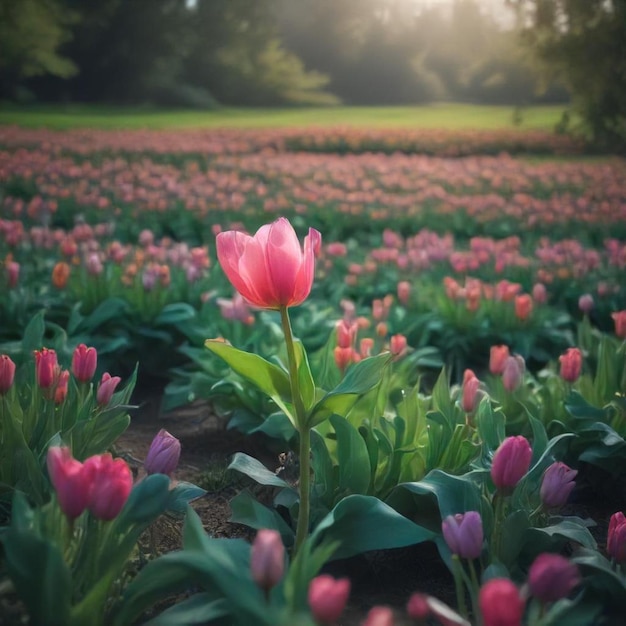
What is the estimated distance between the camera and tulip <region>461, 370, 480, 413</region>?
1.94 m

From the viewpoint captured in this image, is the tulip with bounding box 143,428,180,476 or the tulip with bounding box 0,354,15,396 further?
the tulip with bounding box 0,354,15,396

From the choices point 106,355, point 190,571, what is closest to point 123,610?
point 190,571

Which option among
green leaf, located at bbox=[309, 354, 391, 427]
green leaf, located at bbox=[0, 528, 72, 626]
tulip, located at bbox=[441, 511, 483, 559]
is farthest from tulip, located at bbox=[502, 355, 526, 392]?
green leaf, located at bbox=[0, 528, 72, 626]

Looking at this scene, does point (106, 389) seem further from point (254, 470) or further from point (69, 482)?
point (69, 482)

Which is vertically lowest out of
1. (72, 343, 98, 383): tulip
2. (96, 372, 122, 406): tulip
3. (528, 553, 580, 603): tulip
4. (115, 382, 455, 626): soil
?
(115, 382, 455, 626): soil

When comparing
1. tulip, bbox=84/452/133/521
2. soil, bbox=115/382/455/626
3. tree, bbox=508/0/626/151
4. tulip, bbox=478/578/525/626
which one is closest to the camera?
tulip, bbox=478/578/525/626

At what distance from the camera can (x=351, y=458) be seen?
1.66 meters

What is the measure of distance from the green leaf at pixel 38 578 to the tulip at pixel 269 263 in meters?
0.55

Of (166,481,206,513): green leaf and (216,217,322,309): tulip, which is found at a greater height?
(216,217,322,309): tulip

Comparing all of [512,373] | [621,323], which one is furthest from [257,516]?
[621,323]

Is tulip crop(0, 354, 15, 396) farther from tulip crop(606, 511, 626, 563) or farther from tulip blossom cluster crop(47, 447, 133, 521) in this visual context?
tulip crop(606, 511, 626, 563)

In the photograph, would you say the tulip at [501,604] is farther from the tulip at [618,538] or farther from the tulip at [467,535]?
the tulip at [618,538]

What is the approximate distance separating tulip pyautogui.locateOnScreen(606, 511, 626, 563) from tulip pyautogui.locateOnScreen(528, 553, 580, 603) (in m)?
0.41

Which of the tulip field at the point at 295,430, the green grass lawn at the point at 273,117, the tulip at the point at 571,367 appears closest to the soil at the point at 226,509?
the tulip field at the point at 295,430
